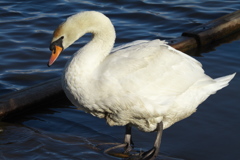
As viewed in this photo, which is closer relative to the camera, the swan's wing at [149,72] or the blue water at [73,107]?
the swan's wing at [149,72]

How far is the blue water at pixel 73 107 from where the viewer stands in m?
5.61

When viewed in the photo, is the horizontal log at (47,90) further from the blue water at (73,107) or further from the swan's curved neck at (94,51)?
the swan's curved neck at (94,51)

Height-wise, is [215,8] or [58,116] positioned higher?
[215,8]

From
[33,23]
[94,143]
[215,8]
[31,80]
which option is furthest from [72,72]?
[215,8]

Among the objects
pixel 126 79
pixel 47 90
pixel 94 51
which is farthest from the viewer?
pixel 47 90

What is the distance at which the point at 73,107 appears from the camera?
6.88m

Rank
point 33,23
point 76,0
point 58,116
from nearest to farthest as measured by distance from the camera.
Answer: point 58,116 → point 33,23 → point 76,0

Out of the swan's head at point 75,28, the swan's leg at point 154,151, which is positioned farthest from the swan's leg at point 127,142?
the swan's head at point 75,28

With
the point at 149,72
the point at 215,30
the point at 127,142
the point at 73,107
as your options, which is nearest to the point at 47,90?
the point at 73,107

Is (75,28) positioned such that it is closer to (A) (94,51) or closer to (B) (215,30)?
(A) (94,51)

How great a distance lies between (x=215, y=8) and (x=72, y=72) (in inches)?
274

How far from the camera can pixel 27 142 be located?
5574mm

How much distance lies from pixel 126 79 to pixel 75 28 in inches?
27.8

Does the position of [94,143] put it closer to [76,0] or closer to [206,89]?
[206,89]
